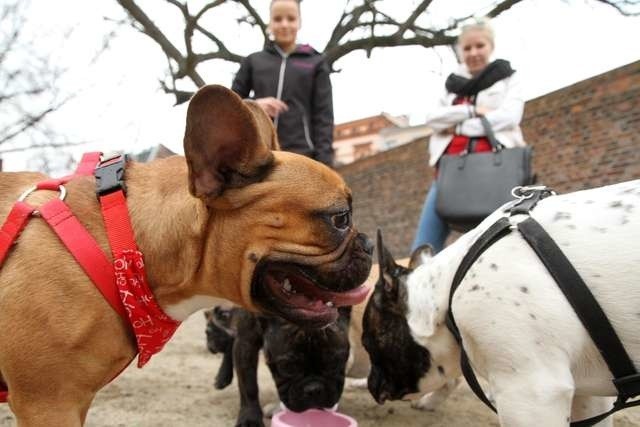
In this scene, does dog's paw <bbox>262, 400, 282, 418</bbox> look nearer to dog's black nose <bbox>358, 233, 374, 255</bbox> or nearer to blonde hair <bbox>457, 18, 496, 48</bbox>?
dog's black nose <bbox>358, 233, 374, 255</bbox>

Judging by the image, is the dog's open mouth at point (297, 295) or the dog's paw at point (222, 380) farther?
the dog's paw at point (222, 380)

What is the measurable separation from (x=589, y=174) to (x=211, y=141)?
7.71 meters

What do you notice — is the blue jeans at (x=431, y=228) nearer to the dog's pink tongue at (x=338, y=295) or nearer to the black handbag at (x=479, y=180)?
the black handbag at (x=479, y=180)

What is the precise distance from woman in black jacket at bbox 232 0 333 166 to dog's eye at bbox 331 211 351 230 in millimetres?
1838

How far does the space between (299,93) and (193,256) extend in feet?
7.06

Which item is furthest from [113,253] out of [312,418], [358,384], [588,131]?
[588,131]

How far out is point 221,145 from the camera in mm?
1815

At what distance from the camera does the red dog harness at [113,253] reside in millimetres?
1775

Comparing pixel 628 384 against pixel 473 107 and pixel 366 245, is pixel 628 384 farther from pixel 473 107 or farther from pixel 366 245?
pixel 473 107

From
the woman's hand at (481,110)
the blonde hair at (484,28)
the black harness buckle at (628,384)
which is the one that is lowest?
the black harness buckle at (628,384)

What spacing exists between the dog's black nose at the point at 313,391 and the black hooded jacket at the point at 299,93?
54.5 inches

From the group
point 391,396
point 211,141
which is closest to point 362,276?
point 211,141

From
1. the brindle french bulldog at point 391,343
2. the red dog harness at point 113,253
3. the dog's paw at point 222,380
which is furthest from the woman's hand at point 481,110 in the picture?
the red dog harness at point 113,253

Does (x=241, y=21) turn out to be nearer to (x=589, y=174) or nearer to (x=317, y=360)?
(x=589, y=174)
